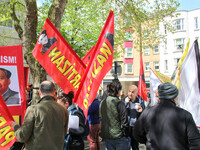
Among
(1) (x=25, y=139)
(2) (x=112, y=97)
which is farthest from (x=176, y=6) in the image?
(1) (x=25, y=139)

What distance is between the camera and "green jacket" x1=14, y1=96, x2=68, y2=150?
264 cm

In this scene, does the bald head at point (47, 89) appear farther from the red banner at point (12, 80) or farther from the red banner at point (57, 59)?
the red banner at point (57, 59)

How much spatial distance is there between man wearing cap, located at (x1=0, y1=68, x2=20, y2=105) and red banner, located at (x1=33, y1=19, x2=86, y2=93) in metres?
0.62

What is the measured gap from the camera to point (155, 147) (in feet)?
8.01

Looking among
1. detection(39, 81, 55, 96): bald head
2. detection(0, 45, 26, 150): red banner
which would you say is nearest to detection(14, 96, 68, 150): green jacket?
detection(39, 81, 55, 96): bald head

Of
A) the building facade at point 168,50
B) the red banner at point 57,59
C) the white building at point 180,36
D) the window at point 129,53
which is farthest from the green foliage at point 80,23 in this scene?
the window at point 129,53

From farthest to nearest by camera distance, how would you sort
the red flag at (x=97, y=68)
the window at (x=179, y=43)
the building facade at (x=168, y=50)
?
1. the window at (x=179, y=43)
2. the building facade at (x=168, y=50)
3. the red flag at (x=97, y=68)

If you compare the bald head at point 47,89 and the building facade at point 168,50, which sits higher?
the building facade at point 168,50

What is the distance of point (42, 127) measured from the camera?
2.67 meters

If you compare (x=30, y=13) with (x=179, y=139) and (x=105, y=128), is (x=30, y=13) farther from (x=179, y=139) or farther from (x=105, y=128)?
(x=179, y=139)

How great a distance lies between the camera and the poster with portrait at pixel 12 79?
3301mm

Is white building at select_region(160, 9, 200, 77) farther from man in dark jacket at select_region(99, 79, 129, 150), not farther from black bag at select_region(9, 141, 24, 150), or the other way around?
black bag at select_region(9, 141, 24, 150)

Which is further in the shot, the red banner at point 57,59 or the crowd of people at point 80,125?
the red banner at point 57,59

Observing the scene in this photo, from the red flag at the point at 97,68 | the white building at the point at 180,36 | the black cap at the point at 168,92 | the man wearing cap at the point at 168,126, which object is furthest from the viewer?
Result: the white building at the point at 180,36
